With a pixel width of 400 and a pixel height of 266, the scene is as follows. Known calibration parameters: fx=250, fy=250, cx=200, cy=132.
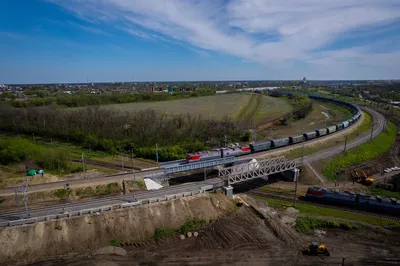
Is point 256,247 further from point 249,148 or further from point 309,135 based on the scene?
point 309,135

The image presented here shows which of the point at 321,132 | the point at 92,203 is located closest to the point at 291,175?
the point at 321,132

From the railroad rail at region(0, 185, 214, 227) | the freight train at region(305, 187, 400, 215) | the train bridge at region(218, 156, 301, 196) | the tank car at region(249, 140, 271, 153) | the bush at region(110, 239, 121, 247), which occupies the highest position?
the tank car at region(249, 140, 271, 153)

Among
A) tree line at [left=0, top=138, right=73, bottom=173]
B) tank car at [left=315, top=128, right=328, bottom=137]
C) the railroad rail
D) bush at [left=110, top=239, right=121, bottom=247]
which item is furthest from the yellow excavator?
tank car at [left=315, top=128, right=328, bottom=137]

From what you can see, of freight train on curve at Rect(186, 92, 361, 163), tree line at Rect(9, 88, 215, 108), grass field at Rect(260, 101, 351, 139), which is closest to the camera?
freight train on curve at Rect(186, 92, 361, 163)

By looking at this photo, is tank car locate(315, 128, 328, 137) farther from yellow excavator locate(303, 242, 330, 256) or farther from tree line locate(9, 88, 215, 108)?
tree line locate(9, 88, 215, 108)

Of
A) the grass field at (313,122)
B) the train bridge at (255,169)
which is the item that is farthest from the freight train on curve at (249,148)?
the grass field at (313,122)

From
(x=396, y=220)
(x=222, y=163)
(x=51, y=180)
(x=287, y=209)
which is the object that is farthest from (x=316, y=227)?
(x=51, y=180)

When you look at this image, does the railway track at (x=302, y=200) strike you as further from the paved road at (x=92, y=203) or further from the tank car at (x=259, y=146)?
the tank car at (x=259, y=146)

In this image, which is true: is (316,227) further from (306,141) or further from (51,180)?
(51,180)
